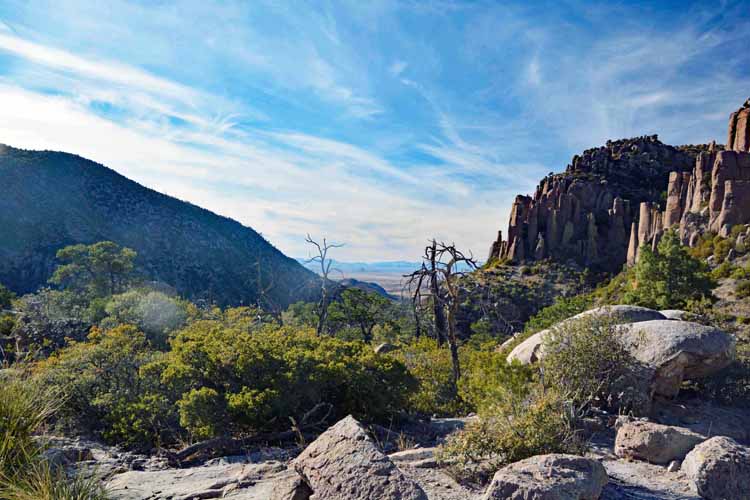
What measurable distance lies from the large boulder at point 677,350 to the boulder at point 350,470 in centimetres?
702

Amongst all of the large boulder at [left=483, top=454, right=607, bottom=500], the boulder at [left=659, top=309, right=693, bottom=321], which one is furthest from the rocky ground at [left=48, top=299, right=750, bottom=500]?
the boulder at [left=659, top=309, right=693, bottom=321]

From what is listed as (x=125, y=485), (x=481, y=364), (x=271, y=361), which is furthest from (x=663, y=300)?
(x=125, y=485)

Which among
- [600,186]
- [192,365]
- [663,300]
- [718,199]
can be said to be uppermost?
[600,186]

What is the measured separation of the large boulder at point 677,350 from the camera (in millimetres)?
9078

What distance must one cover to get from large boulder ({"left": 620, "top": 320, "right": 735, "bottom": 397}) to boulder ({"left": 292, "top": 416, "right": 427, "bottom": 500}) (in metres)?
7.02

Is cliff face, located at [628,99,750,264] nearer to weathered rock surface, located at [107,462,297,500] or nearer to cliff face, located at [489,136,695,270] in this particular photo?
cliff face, located at [489,136,695,270]

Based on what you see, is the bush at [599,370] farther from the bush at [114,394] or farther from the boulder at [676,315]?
the bush at [114,394]

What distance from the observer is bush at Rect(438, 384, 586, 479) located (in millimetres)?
5266

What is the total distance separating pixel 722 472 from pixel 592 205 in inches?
3059

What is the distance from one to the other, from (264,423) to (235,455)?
0.64m

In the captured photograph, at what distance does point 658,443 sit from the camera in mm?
6465

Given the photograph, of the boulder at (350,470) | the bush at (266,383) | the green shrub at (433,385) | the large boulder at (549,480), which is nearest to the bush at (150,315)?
the green shrub at (433,385)

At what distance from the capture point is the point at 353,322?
35094 mm

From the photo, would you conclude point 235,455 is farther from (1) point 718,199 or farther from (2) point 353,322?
(1) point 718,199
